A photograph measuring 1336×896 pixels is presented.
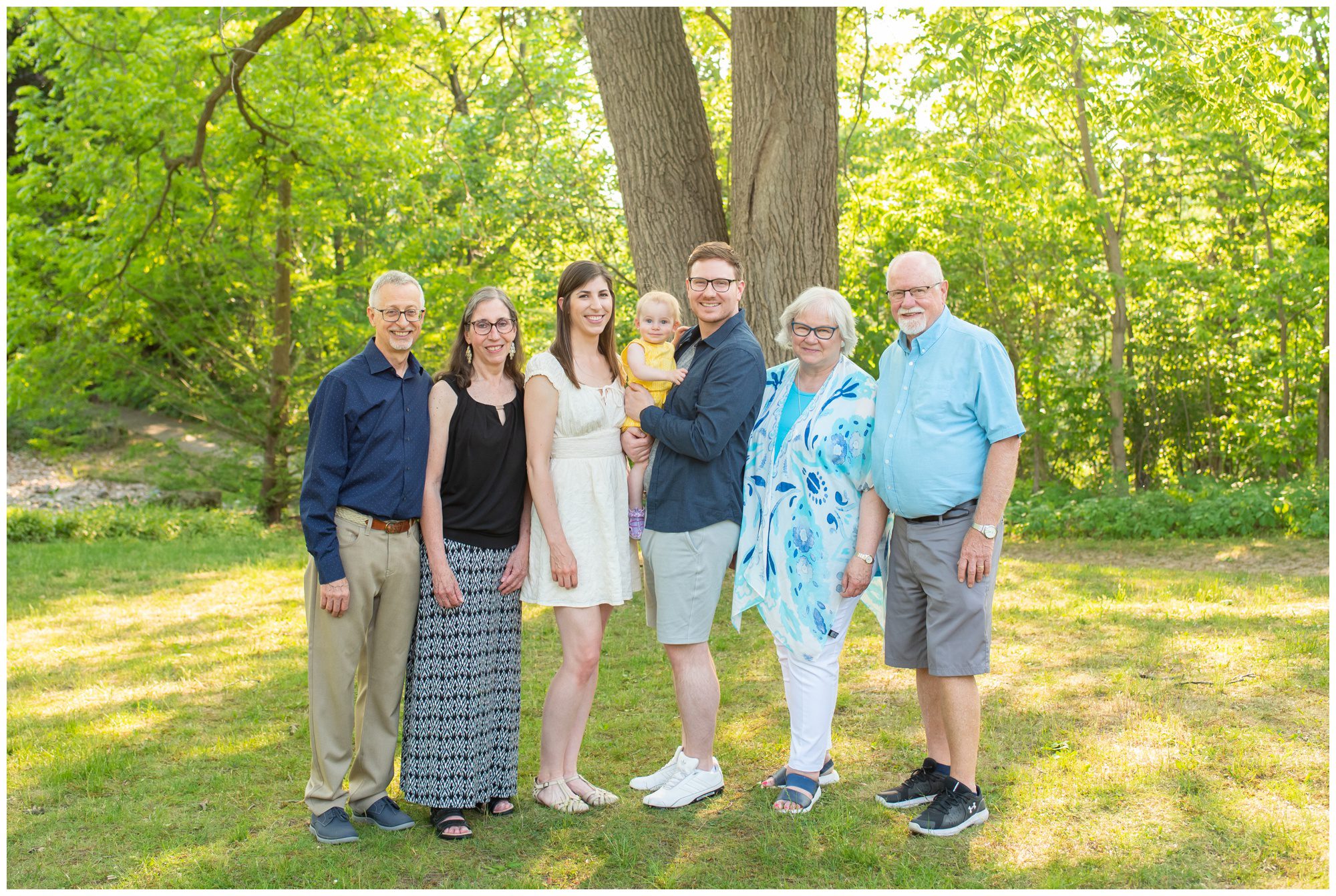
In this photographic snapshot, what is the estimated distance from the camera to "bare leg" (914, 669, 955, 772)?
13.1 ft

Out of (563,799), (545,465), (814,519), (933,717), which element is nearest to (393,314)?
(545,465)

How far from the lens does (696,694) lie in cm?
399

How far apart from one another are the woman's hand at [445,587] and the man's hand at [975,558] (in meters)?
1.74

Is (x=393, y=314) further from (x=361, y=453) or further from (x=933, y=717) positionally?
(x=933, y=717)

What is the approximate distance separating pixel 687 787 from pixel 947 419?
1669 millimetres

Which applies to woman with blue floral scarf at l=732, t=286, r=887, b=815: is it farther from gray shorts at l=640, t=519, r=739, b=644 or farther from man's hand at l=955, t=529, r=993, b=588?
man's hand at l=955, t=529, r=993, b=588

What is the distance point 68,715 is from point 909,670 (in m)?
4.27

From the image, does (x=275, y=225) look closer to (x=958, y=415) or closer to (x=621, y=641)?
(x=621, y=641)

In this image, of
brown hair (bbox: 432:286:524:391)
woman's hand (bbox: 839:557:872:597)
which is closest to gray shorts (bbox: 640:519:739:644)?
woman's hand (bbox: 839:557:872:597)

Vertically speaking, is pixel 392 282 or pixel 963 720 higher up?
pixel 392 282

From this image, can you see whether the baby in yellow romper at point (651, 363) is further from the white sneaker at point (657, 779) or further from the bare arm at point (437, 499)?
the white sneaker at point (657, 779)

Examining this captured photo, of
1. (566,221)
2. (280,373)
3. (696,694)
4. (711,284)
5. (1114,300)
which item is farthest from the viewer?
(566,221)

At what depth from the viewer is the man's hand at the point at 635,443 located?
3945 mm

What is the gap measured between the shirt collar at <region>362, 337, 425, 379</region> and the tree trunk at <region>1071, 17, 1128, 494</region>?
11597mm
